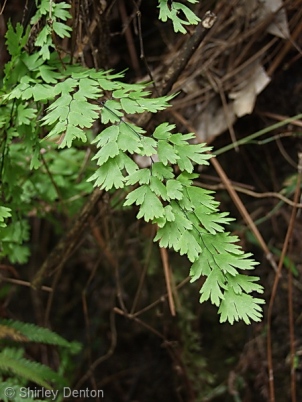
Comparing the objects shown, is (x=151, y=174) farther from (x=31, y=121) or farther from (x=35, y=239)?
(x=35, y=239)

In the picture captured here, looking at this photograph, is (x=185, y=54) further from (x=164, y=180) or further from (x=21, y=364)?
(x=21, y=364)

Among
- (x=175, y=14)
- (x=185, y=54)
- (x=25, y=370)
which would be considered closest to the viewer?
(x=175, y=14)

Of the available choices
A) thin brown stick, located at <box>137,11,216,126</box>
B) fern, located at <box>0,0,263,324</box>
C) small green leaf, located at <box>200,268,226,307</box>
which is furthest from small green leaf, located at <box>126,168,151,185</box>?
thin brown stick, located at <box>137,11,216,126</box>

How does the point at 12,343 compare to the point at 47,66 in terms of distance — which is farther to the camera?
the point at 12,343

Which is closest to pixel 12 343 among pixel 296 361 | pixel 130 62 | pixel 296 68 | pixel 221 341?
pixel 221 341

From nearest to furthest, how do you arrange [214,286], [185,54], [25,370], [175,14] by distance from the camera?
[214,286], [175,14], [185,54], [25,370]

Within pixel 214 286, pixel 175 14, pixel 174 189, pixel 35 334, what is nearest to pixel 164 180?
pixel 174 189

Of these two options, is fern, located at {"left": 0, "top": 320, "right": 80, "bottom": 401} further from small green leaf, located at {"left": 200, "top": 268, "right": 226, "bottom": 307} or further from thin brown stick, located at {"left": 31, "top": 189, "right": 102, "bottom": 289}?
small green leaf, located at {"left": 200, "top": 268, "right": 226, "bottom": 307}

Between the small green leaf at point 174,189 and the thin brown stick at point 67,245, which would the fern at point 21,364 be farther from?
the small green leaf at point 174,189

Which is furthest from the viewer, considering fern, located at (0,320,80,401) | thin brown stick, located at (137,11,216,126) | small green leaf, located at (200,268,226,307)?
fern, located at (0,320,80,401)

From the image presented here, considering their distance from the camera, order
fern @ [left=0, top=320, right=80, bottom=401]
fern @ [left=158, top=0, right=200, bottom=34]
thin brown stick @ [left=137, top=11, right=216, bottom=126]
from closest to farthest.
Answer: fern @ [left=158, top=0, right=200, bottom=34], thin brown stick @ [left=137, top=11, right=216, bottom=126], fern @ [left=0, top=320, right=80, bottom=401]

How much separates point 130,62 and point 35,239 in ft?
2.87

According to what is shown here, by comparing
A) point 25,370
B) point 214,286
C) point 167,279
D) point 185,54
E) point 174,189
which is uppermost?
point 185,54

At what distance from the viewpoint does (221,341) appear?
2.16 m
